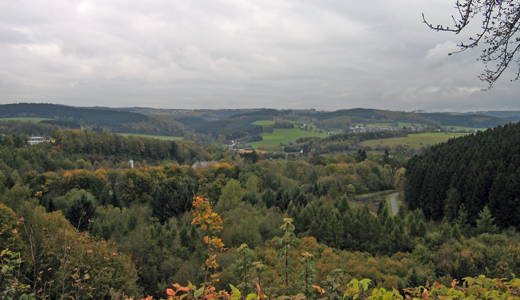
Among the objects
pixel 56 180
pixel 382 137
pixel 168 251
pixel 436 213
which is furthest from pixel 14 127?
pixel 382 137

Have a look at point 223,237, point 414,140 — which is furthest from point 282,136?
point 223,237

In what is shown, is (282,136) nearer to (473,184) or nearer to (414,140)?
(414,140)

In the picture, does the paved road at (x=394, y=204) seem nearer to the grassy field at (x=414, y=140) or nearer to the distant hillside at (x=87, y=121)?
the grassy field at (x=414, y=140)

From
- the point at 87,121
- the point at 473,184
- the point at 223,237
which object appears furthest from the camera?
the point at 87,121

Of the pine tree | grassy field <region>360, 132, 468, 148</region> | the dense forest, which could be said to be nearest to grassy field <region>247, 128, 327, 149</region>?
grassy field <region>360, 132, 468, 148</region>

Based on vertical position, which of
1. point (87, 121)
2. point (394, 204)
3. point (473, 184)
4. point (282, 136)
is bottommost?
point (394, 204)

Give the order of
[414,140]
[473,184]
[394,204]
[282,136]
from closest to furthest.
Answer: [473,184]
[394,204]
[414,140]
[282,136]
